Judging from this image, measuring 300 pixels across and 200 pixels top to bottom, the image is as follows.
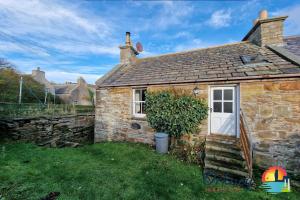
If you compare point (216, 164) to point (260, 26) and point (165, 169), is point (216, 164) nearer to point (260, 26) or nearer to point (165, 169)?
point (165, 169)

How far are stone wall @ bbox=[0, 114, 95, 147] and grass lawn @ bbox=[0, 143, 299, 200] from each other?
2338mm

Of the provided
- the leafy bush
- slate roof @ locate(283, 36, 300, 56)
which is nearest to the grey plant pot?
the leafy bush

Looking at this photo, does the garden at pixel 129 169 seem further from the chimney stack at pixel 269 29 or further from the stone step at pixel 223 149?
the chimney stack at pixel 269 29

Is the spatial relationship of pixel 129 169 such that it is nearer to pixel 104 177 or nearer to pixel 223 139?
pixel 104 177

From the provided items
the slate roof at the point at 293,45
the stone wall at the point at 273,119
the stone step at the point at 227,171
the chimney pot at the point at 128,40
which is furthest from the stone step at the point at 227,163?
the chimney pot at the point at 128,40

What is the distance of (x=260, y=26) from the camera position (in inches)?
313

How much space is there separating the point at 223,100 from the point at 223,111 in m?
0.51

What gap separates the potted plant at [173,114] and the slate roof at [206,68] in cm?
87

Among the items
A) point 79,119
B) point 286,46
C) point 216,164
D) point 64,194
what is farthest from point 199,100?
point 79,119

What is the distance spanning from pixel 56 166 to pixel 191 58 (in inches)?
358

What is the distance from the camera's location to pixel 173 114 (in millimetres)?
7355

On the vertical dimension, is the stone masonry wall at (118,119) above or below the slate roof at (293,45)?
below

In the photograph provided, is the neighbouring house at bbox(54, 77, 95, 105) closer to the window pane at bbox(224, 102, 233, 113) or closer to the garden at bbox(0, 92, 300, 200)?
the garden at bbox(0, 92, 300, 200)

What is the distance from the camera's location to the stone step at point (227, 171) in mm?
4762
